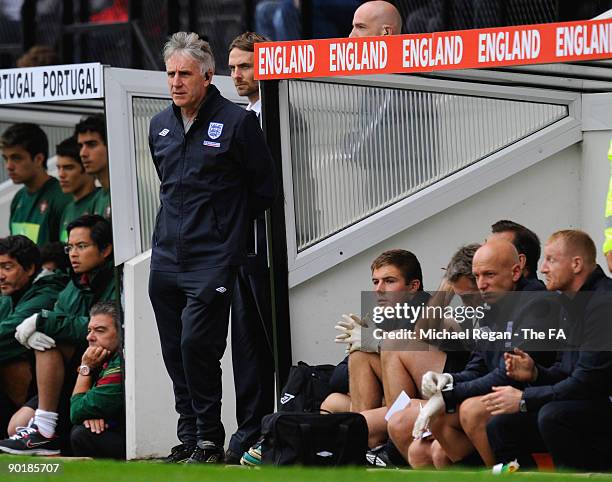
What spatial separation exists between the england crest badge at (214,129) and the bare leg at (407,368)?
1.34 m

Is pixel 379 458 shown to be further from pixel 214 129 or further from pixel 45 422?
→ pixel 45 422

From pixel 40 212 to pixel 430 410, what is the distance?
482 cm

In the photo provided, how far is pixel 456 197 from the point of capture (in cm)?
812

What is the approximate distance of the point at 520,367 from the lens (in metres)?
6.96

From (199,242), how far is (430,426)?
1475 mm

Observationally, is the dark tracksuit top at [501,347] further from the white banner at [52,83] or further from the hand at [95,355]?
the white banner at [52,83]

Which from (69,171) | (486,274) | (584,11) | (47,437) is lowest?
(47,437)

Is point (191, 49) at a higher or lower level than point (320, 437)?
higher

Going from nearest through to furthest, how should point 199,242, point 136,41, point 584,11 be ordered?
point 199,242
point 584,11
point 136,41

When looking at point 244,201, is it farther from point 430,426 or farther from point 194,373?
point 430,426

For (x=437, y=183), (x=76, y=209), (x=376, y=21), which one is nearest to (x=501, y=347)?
(x=437, y=183)

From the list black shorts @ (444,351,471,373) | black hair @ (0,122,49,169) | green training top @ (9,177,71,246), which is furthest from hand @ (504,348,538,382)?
black hair @ (0,122,49,169)

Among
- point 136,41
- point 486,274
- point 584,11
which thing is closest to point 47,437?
point 486,274

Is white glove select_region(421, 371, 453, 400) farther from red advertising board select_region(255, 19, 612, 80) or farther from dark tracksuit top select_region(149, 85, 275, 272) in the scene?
red advertising board select_region(255, 19, 612, 80)
